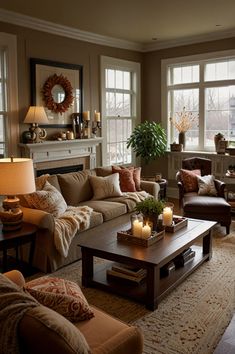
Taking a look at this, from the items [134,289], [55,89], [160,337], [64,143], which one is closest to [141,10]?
[55,89]

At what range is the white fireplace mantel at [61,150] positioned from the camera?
5.28 m

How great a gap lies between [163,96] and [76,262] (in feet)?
13.8

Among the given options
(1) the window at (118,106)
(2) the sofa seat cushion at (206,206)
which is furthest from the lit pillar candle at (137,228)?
(1) the window at (118,106)

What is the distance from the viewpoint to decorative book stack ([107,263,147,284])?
3225mm

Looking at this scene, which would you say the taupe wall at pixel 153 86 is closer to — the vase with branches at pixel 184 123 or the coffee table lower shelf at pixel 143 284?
the vase with branches at pixel 184 123

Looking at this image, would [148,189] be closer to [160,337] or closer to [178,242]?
[178,242]

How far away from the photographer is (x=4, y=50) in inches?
198

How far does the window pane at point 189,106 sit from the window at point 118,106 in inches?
29.7

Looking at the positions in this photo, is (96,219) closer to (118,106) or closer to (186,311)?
(186,311)

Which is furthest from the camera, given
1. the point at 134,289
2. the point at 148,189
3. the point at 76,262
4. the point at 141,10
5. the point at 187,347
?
the point at 148,189

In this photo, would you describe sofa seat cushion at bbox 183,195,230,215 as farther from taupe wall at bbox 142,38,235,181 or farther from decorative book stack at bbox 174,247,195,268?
taupe wall at bbox 142,38,235,181

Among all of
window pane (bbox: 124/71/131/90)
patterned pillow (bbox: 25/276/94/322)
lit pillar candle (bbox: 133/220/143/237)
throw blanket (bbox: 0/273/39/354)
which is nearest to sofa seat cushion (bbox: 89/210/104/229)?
lit pillar candle (bbox: 133/220/143/237)

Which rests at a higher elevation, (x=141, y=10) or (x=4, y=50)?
(x=141, y=10)

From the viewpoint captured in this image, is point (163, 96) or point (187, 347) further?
point (163, 96)
